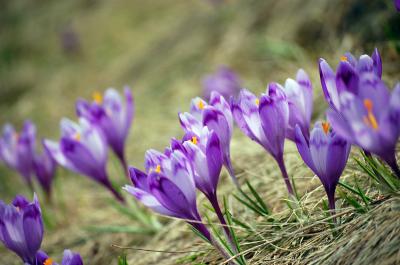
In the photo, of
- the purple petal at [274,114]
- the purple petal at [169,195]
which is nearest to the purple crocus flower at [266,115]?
the purple petal at [274,114]

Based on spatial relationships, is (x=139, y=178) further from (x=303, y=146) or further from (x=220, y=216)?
(x=303, y=146)

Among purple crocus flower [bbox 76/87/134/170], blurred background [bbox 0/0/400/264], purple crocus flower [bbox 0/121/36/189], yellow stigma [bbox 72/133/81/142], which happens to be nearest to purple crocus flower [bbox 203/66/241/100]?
blurred background [bbox 0/0/400/264]

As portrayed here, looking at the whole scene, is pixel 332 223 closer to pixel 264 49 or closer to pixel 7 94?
pixel 264 49

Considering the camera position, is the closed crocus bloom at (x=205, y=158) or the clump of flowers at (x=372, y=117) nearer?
the clump of flowers at (x=372, y=117)

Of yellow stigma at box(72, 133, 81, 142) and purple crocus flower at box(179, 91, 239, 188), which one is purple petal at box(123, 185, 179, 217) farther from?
yellow stigma at box(72, 133, 81, 142)

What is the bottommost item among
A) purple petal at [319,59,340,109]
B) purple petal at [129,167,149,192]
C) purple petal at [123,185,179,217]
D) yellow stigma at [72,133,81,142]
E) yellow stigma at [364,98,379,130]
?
purple petal at [123,185,179,217]

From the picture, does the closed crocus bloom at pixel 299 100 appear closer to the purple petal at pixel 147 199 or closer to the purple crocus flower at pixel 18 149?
the purple petal at pixel 147 199

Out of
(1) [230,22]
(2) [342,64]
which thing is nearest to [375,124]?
(2) [342,64]
